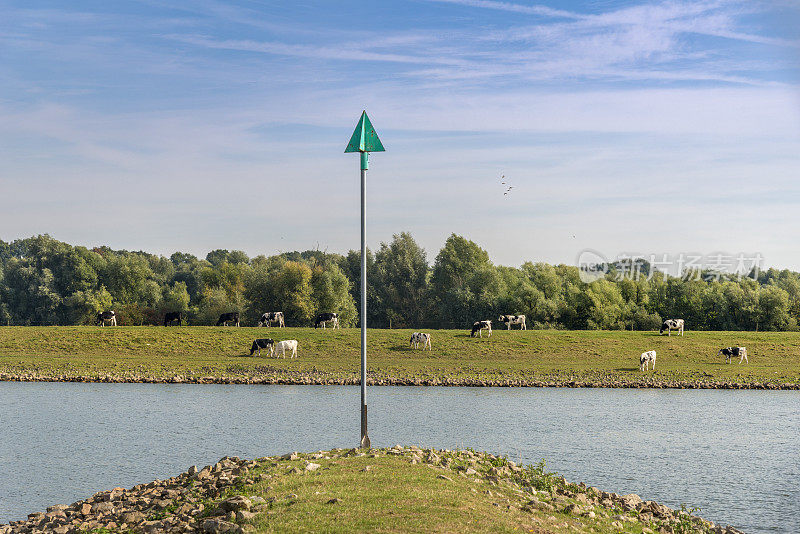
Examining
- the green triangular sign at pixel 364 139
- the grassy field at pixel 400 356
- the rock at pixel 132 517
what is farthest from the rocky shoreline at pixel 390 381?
the rock at pixel 132 517

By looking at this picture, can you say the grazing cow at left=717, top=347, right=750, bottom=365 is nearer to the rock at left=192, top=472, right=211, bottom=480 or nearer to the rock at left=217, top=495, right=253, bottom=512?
the rock at left=192, top=472, right=211, bottom=480

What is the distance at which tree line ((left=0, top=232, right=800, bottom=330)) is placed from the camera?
84938 millimetres

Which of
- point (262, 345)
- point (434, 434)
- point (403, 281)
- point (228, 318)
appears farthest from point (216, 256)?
point (434, 434)

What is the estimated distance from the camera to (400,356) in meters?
55.2

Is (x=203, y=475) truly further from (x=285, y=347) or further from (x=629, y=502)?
(x=285, y=347)

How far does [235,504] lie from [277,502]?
0.71 metres

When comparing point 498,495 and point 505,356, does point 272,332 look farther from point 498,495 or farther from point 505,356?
point 498,495

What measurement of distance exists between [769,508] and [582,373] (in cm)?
3285

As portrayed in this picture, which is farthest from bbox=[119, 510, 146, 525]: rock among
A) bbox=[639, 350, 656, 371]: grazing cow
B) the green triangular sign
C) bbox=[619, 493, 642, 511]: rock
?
bbox=[639, 350, 656, 371]: grazing cow

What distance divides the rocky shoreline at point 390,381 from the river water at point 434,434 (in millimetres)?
2845

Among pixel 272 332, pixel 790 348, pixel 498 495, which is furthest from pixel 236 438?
pixel 790 348

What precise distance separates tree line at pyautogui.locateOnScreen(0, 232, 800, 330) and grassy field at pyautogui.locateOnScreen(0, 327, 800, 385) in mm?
18813

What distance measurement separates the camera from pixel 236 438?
25.7 m

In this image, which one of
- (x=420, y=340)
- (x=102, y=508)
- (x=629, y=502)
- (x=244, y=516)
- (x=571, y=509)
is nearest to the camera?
(x=244, y=516)
